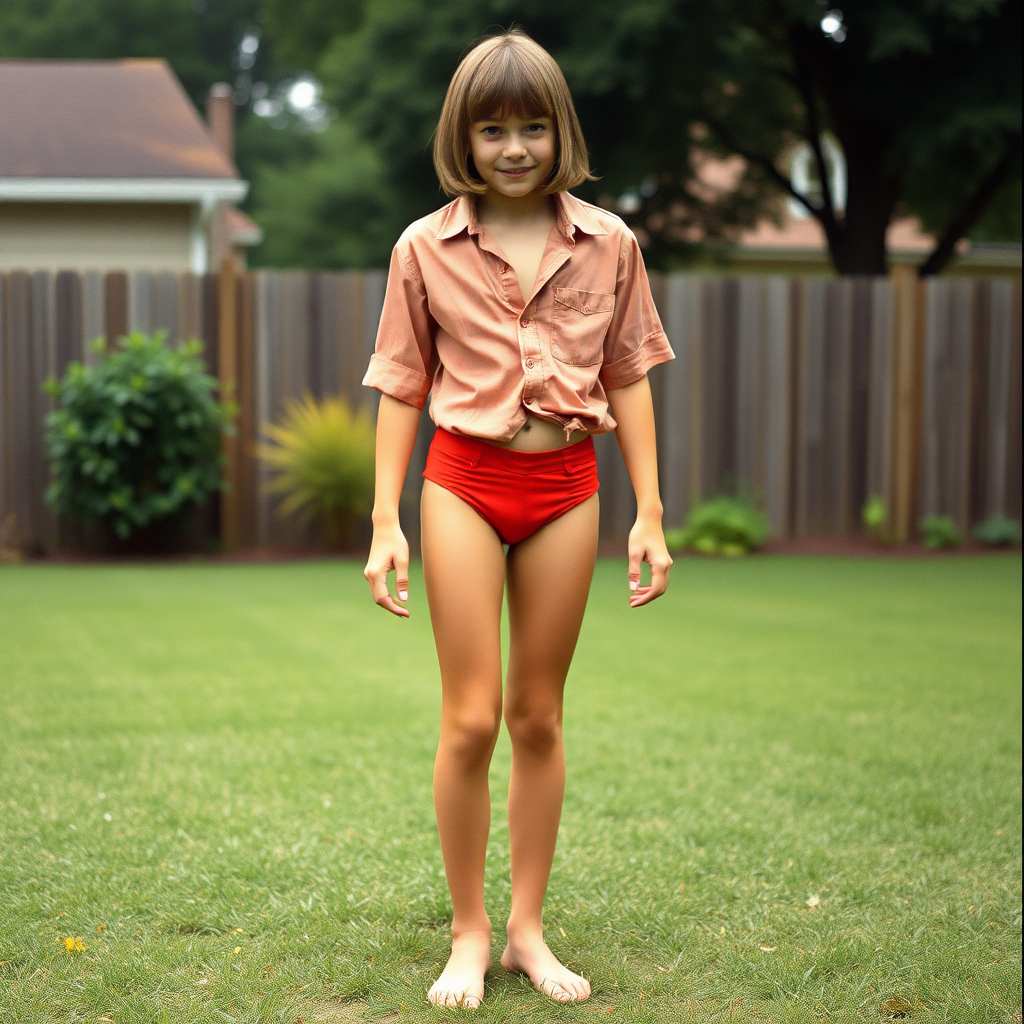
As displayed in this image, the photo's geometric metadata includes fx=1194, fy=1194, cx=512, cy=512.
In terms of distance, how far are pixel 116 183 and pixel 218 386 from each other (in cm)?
466

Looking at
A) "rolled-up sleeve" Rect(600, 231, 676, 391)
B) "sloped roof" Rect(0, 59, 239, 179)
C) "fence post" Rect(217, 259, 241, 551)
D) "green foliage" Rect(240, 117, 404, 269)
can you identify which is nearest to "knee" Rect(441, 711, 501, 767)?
"rolled-up sleeve" Rect(600, 231, 676, 391)

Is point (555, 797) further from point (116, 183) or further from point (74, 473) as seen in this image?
point (116, 183)

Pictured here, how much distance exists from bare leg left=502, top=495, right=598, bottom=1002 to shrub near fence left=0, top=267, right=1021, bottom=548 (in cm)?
703

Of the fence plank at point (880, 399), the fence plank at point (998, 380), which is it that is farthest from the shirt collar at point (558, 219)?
the fence plank at point (998, 380)

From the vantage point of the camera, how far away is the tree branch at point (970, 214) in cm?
1385

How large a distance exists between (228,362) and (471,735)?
7.76 m

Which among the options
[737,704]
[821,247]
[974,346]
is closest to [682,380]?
[974,346]

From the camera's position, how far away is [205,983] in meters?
2.48

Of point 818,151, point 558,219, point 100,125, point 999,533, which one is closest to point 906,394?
point 999,533

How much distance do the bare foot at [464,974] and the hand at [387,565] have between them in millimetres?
718

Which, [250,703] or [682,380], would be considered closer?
[250,703]

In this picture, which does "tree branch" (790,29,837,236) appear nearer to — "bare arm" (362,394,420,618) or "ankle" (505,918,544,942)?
"bare arm" (362,394,420,618)

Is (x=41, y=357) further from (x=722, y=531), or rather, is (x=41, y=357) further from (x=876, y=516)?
(x=876, y=516)

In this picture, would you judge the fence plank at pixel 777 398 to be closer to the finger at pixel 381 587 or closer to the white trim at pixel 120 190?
the white trim at pixel 120 190
